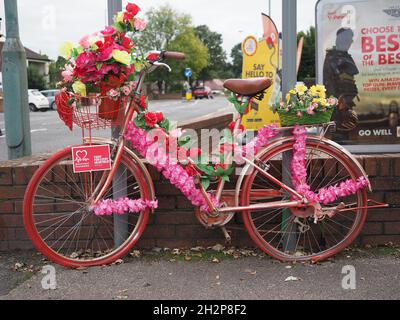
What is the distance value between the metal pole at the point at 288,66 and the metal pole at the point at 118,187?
3.79ft

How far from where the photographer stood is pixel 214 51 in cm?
10250

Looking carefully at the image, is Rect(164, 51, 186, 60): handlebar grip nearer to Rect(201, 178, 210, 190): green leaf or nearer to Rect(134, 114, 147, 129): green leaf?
Rect(134, 114, 147, 129): green leaf

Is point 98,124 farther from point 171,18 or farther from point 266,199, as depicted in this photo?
point 171,18

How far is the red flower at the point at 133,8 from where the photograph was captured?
3.27 meters

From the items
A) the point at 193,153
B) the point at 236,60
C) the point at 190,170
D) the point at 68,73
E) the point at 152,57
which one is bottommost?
the point at 190,170

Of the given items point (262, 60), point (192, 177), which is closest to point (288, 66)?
point (192, 177)

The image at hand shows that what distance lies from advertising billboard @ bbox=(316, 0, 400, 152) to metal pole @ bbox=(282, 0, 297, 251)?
3.62ft

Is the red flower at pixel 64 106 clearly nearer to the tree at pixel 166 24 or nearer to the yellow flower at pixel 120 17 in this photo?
the yellow flower at pixel 120 17

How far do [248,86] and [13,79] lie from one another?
6.87 feet

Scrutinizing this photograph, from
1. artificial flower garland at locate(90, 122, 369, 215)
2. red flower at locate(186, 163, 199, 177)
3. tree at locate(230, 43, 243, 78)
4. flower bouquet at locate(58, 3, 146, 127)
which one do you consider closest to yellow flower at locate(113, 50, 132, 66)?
flower bouquet at locate(58, 3, 146, 127)

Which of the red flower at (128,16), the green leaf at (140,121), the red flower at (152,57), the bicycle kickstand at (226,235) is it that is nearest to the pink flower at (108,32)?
the red flower at (128,16)

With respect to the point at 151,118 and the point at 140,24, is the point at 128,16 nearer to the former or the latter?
the point at 140,24
